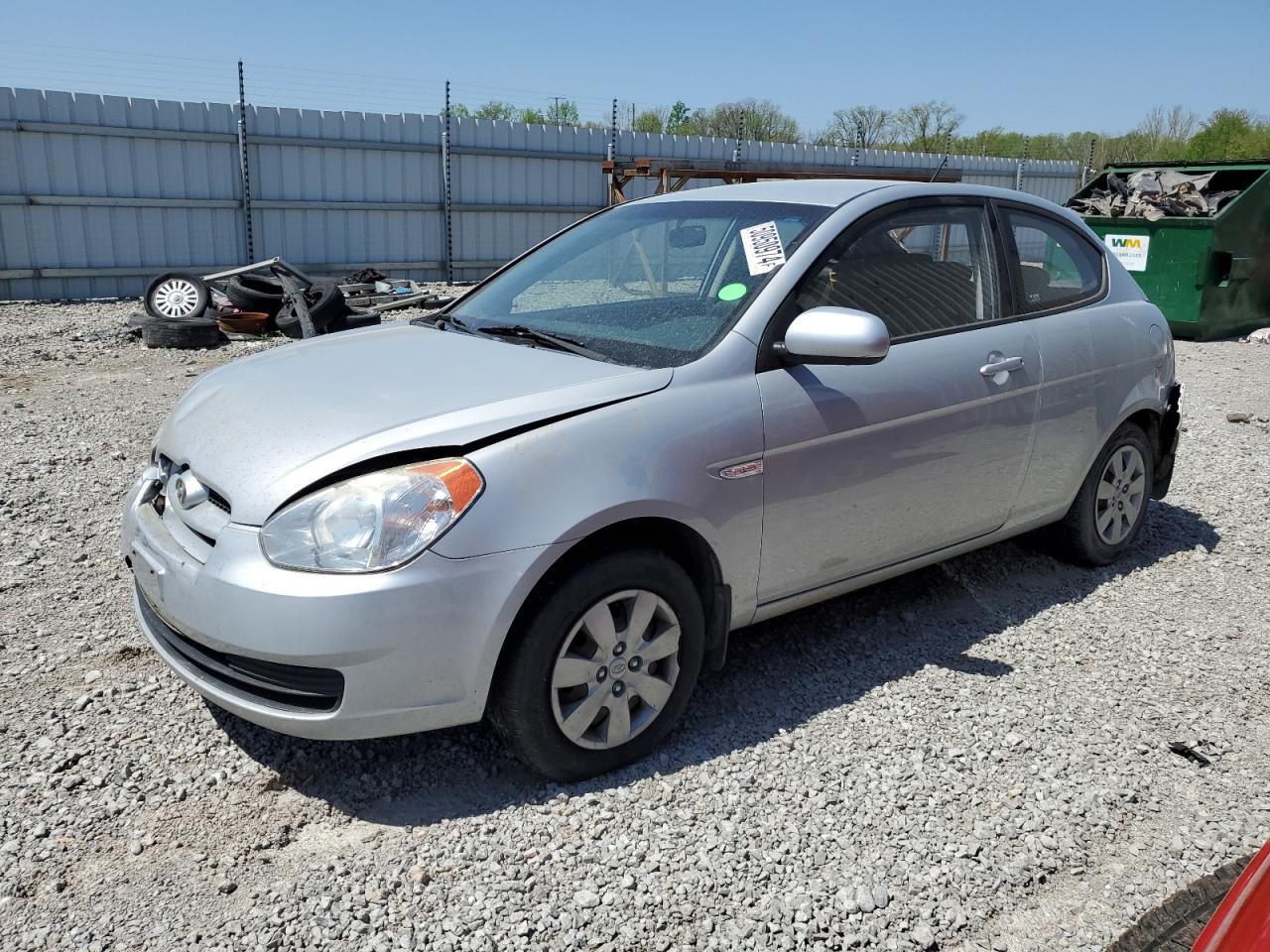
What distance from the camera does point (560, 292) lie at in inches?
163

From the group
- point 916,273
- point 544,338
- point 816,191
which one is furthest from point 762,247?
point 544,338

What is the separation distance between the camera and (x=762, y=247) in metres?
3.71

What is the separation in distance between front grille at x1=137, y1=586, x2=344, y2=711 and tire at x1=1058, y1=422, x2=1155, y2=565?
11.4ft

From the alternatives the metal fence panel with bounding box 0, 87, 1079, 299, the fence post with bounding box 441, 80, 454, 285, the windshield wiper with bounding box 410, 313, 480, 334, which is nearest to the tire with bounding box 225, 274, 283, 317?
the metal fence panel with bounding box 0, 87, 1079, 299

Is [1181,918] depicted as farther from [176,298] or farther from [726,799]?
[176,298]

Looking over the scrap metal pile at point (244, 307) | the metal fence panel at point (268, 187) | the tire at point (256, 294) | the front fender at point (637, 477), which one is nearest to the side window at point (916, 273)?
the front fender at point (637, 477)

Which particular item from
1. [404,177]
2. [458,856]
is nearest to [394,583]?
[458,856]

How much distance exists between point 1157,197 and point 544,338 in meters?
11.2

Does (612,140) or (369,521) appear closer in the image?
(369,521)

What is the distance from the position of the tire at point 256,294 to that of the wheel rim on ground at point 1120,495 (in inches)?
340

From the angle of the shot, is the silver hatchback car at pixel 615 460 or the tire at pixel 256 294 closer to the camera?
the silver hatchback car at pixel 615 460

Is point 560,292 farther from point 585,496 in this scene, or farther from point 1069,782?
point 1069,782

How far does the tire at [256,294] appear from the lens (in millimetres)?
11094

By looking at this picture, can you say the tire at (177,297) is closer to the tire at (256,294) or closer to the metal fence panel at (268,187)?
the tire at (256,294)
